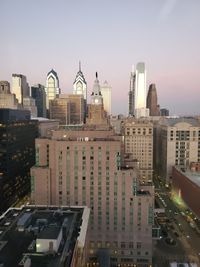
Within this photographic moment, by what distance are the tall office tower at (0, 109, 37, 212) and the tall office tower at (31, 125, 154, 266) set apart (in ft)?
168

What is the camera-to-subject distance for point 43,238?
1982 inches

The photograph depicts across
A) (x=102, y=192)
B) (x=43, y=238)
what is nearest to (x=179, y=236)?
(x=102, y=192)

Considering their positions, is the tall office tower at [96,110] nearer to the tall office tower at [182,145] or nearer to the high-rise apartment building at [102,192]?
the high-rise apartment building at [102,192]

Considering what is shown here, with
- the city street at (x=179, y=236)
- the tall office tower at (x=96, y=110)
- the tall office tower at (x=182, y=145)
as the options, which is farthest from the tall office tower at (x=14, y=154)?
the tall office tower at (x=182, y=145)

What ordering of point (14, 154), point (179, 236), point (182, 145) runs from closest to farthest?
point (179, 236)
point (14, 154)
point (182, 145)

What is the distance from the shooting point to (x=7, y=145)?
14112 centimetres

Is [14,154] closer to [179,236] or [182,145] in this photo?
[179,236]

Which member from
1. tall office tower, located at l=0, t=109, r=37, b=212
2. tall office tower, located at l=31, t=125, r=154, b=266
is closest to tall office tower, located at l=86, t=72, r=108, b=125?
tall office tower, located at l=31, t=125, r=154, b=266

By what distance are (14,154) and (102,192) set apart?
3049 inches

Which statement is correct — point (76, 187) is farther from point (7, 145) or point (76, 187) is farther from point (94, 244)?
point (7, 145)

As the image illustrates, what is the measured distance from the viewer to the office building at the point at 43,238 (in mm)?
47875

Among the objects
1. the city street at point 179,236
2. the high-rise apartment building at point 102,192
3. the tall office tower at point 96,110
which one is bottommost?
the city street at point 179,236

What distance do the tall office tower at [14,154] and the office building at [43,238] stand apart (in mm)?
71501

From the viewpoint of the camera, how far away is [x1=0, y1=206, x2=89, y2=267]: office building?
47875 millimetres
